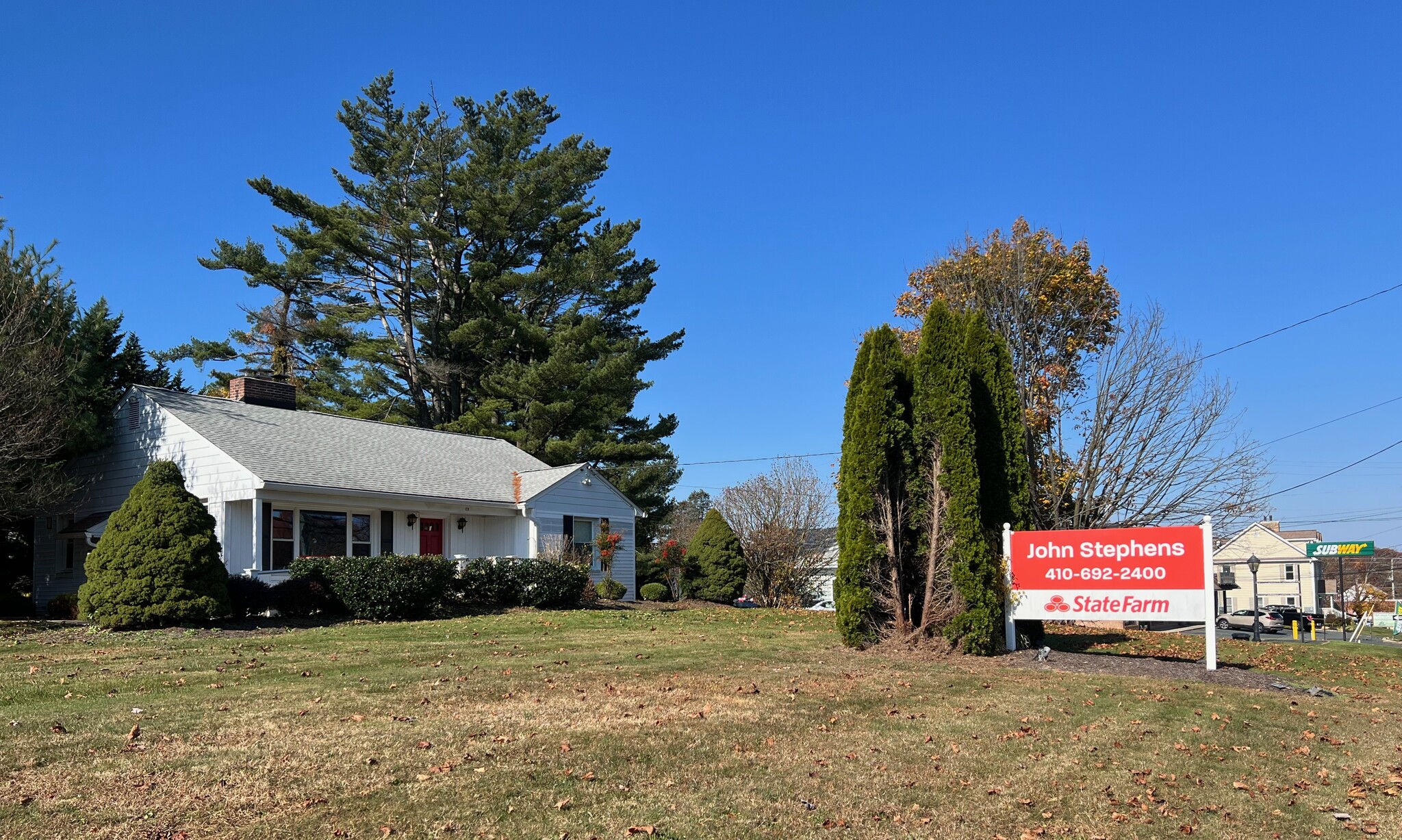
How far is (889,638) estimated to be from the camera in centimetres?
1388

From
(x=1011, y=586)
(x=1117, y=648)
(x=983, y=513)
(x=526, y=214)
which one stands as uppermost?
(x=526, y=214)

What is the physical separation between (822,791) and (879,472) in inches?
299

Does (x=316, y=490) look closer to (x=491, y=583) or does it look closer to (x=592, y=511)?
(x=491, y=583)

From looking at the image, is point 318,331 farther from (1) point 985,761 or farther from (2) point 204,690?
(1) point 985,761

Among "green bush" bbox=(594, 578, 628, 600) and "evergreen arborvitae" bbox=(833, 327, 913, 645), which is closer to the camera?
"evergreen arborvitae" bbox=(833, 327, 913, 645)

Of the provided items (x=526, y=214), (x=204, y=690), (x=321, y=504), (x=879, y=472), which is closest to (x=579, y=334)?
(x=526, y=214)

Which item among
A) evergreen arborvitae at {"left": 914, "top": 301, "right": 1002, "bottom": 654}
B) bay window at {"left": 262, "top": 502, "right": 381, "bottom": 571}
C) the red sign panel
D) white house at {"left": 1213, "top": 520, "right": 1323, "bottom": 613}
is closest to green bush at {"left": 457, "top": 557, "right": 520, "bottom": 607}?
bay window at {"left": 262, "top": 502, "right": 381, "bottom": 571}

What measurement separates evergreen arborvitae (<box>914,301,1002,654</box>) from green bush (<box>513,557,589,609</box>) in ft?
32.8

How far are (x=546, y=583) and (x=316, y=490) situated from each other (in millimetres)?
5261

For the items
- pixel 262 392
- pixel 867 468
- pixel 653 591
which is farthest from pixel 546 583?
pixel 262 392

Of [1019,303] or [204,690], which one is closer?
[204,690]

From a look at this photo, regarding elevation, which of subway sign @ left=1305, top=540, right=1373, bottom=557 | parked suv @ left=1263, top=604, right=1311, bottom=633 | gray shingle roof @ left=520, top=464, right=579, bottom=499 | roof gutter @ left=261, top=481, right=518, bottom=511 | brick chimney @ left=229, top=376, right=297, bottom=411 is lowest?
parked suv @ left=1263, top=604, right=1311, bottom=633

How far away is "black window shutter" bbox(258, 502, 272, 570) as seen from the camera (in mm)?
21219

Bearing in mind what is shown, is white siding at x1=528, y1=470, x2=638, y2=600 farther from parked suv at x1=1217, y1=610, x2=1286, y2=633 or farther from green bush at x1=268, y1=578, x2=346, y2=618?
parked suv at x1=1217, y1=610, x2=1286, y2=633
